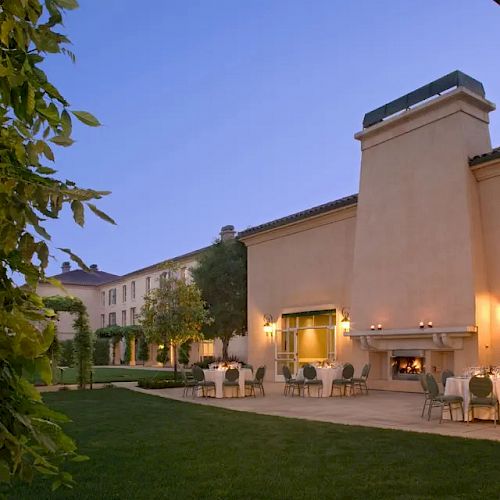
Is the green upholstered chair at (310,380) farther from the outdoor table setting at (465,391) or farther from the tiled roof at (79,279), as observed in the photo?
the tiled roof at (79,279)

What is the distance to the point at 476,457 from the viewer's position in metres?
6.90

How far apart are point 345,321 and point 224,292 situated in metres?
9.53

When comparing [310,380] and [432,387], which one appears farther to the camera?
[310,380]

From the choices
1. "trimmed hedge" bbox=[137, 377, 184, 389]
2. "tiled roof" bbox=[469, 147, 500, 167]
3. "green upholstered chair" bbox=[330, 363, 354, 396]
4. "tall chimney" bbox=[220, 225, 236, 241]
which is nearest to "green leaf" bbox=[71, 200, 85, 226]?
"green upholstered chair" bbox=[330, 363, 354, 396]

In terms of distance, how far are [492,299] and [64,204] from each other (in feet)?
51.8

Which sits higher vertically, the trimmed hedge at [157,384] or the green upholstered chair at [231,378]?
the green upholstered chair at [231,378]

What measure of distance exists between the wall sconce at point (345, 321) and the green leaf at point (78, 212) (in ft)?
58.6

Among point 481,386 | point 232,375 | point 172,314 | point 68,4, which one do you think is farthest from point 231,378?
point 68,4

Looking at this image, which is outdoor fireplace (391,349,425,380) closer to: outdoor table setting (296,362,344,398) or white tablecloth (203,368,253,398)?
outdoor table setting (296,362,344,398)

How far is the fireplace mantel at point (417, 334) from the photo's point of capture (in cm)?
1505

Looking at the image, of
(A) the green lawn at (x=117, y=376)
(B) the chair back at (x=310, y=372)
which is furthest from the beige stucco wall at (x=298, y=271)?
(A) the green lawn at (x=117, y=376)

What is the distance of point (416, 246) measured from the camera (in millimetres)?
16719

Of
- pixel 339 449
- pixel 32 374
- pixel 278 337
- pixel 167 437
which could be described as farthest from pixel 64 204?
pixel 278 337

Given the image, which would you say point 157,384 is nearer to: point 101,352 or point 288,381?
point 288,381
